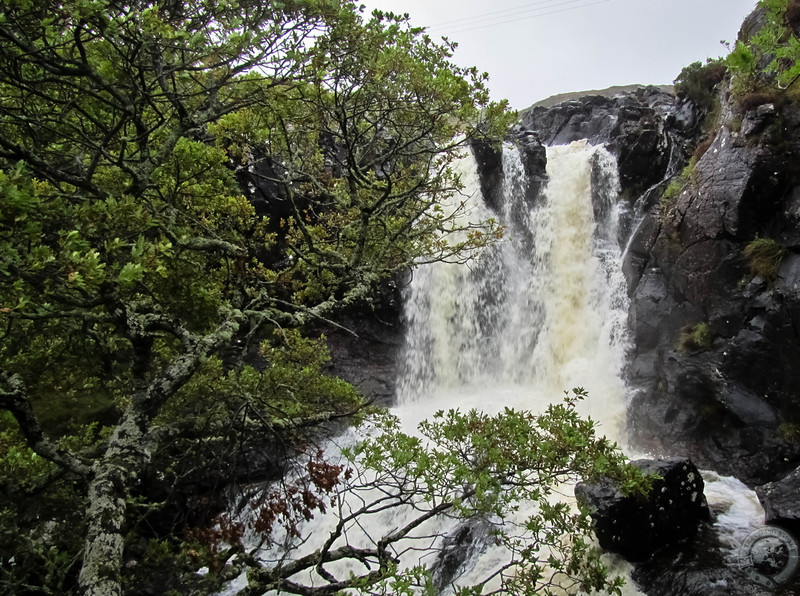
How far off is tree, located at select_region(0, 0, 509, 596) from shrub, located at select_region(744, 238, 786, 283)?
6.94 metres

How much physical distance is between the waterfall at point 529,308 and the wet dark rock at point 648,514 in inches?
252

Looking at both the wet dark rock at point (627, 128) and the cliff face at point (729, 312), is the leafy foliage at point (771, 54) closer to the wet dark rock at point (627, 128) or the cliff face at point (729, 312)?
the cliff face at point (729, 312)

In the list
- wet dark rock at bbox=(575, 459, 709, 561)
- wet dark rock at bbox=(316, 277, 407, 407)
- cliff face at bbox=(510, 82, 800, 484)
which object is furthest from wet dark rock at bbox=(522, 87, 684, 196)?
wet dark rock at bbox=(575, 459, 709, 561)

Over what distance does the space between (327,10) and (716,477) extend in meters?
10.9

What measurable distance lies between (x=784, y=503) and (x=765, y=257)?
523 centimetres

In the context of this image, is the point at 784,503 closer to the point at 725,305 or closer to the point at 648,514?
the point at 648,514

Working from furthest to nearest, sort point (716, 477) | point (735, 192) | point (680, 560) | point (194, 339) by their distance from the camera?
point (735, 192) < point (716, 477) < point (680, 560) < point (194, 339)

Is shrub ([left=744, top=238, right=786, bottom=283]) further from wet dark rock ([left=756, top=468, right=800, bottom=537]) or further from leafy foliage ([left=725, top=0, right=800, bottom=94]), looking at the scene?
wet dark rock ([left=756, top=468, right=800, bottom=537])

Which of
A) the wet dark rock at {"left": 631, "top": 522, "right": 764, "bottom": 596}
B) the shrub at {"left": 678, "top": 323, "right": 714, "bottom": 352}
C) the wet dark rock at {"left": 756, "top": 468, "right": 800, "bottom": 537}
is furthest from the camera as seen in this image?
the shrub at {"left": 678, "top": 323, "right": 714, "bottom": 352}

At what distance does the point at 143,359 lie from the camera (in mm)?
4191

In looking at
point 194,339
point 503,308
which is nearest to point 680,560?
point 194,339

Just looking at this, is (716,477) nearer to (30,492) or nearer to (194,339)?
(194,339)

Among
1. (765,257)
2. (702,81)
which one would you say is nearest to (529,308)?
(765,257)
